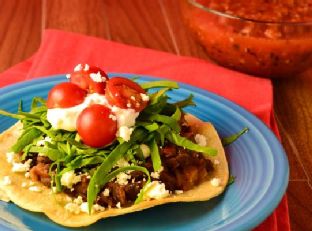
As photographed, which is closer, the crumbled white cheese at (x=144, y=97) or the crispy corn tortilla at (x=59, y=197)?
the crispy corn tortilla at (x=59, y=197)

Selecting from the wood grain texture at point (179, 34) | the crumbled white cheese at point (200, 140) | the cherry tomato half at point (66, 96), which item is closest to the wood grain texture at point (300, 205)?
the crumbled white cheese at point (200, 140)

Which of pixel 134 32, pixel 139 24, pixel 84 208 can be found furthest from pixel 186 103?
pixel 139 24

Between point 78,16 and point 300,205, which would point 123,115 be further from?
point 78,16

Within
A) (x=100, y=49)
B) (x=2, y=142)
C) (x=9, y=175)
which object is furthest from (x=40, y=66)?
(x=9, y=175)

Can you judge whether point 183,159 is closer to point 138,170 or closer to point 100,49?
point 138,170

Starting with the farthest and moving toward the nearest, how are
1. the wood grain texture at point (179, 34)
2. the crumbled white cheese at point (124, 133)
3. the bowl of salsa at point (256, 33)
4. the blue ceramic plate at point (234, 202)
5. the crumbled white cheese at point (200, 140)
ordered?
the wood grain texture at point (179, 34) < the bowl of salsa at point (256, 33) < the crumbled white cheese at point (200, 140) < the crumbled white cheese at point (124, 133) < the blue ceramic plate at point (234, 202)

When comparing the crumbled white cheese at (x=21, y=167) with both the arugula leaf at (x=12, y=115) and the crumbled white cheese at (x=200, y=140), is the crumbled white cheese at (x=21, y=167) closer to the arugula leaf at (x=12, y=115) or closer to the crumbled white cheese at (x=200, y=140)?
the arugula leaf at (x=12, y=115)
